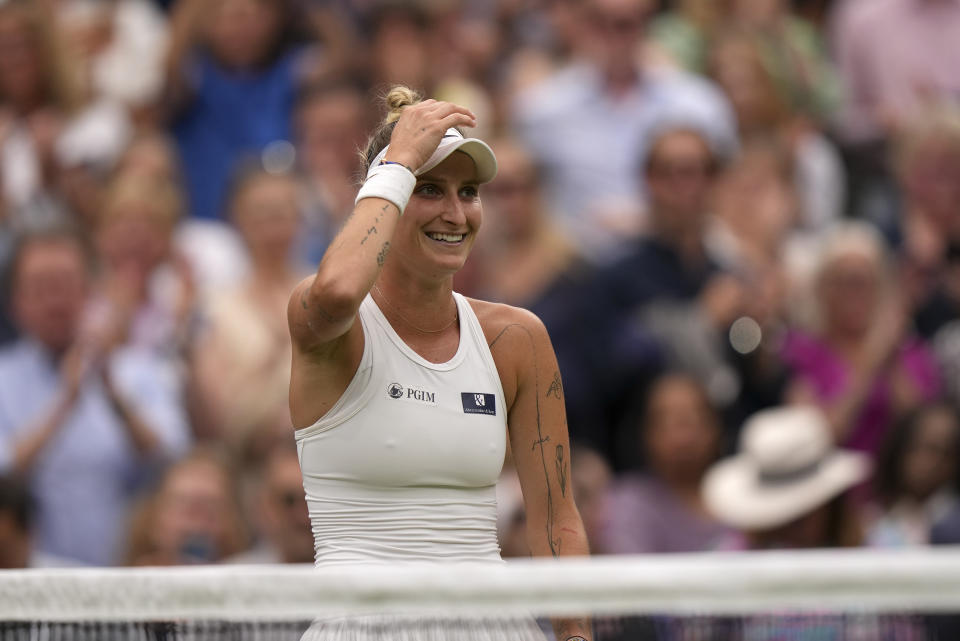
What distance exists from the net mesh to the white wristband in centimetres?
102

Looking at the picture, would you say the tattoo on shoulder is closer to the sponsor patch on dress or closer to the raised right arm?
the sponsor patch on dress

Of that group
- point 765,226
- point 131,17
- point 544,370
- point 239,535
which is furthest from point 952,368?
point 131,17

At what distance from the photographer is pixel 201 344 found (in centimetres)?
891

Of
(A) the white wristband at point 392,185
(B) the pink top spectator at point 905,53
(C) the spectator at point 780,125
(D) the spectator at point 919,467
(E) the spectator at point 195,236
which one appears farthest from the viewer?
(B) the pink top spectator at point 905,53

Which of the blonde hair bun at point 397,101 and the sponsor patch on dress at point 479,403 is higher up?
the blonde hair bun at point 397,101

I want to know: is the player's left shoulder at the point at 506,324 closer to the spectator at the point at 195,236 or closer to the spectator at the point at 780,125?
the spectator at the point at 195,236

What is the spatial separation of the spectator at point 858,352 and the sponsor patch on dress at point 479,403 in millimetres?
4602

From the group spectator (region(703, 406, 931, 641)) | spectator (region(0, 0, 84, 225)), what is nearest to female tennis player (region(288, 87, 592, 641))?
spectator (region(703, 406, 931, 641))

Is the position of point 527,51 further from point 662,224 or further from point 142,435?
point 142,435

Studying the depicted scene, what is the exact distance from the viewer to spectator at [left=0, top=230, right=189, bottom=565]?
8.35 meters

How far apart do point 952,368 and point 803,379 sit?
84 centimetres

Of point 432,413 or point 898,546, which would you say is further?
point 898,546

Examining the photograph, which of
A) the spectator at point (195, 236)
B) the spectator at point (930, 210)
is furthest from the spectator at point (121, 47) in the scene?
the spectator at point (930, 210)

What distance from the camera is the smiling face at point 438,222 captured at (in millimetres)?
4434
